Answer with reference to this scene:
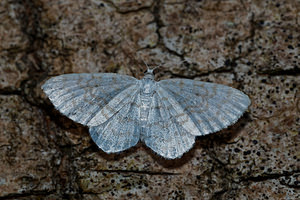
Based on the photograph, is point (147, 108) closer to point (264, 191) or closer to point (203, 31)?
point (203, 31)

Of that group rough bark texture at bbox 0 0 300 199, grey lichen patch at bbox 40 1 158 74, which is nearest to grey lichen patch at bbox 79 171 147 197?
rough bark texture at bbox 0 0 300 199

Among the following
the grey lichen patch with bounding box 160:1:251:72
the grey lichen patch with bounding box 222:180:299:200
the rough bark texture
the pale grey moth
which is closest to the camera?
the pale grey moth

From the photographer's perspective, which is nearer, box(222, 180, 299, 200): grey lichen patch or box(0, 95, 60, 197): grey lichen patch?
box(222, 180, 299, 200): grey lichen patch

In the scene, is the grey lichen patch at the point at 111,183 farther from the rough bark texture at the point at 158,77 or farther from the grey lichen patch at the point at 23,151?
the grey lichen patch at the point at 23,151

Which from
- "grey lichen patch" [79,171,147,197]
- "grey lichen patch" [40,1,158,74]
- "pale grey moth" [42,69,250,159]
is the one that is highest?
"grey lichen patch" [40,1,158,74]

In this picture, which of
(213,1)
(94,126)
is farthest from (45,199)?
(213,1)

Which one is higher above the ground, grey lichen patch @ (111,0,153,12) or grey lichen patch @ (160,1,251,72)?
grey lichen patch @ (111,0,153,12)

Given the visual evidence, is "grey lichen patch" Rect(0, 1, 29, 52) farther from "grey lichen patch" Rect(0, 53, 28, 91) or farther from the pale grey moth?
the pale grey moth

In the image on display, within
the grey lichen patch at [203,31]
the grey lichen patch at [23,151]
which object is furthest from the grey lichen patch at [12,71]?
the grey lichen patch at [203,31]
